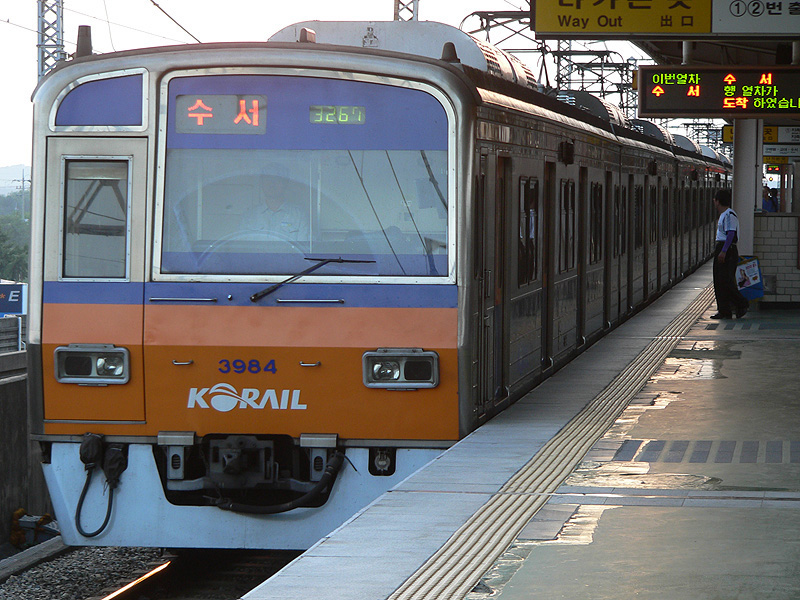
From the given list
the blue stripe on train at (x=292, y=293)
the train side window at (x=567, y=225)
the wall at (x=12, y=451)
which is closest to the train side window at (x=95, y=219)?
the blue stripe on train at (x=292, y=293)

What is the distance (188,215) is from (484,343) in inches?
72.4

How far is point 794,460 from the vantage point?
6566 millimetres

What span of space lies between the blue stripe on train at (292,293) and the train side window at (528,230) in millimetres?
2088

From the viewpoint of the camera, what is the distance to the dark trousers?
1478cm

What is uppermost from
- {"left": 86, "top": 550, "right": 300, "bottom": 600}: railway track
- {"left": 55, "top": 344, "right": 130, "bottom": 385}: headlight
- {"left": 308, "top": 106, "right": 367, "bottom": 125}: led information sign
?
{"left": 308, "top": 106, "right": 367, "bottom": 125}: led information sign

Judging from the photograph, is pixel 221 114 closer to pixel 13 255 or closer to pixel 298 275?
pixel 298 275

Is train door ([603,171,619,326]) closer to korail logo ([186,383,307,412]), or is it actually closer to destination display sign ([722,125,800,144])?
korail logo ([186,383,307,412])

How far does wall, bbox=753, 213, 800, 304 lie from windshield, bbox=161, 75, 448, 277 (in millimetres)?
11769

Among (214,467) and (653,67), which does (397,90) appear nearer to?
(214,467)

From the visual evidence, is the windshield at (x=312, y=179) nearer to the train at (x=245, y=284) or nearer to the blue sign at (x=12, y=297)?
the train at (x=245, y=284)

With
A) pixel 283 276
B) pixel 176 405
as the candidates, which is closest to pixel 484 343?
pixel 283 276

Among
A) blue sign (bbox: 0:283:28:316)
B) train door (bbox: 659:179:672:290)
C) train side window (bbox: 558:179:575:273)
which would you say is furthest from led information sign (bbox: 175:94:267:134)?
blue sign (bbox: 0:283:28:316)

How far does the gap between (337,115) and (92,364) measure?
1.80 m

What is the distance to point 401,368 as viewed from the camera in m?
6.25
